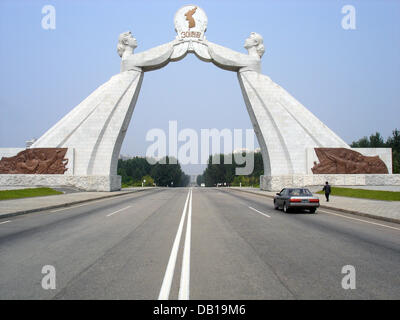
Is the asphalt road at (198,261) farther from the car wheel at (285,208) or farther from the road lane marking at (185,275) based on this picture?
the car wheel at (285,208)

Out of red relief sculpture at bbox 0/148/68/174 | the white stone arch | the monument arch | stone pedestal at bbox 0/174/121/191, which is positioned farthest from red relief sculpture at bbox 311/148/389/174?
red relief sculpture at bbox 0/148/68/174

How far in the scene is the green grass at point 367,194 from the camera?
22281 millimetres

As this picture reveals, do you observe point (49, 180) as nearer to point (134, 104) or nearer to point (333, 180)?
point (134, 104)

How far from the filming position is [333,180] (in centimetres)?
3403

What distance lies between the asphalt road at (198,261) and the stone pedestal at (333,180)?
24309 mm

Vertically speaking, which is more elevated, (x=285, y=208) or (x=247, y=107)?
(x=247, y=107)

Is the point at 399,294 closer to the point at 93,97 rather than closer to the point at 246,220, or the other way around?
the point at 246,220

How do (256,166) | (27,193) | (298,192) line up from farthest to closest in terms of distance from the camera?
(256,166)
(27,193)
(298,192)

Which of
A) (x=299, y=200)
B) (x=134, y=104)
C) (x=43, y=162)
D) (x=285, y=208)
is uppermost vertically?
(x=134, y=104)

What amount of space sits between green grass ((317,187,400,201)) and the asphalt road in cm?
1446

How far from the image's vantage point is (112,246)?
707 cm

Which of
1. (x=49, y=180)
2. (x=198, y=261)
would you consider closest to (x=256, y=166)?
(x=49, y=180)

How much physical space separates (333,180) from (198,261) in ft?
104

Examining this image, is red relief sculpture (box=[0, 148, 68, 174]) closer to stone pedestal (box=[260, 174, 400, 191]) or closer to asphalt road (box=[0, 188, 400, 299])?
stone pedestal (box=[260, 174, 400, 191])
